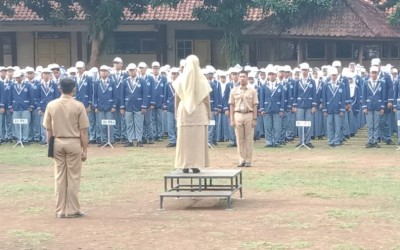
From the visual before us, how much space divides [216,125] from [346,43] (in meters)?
16.4

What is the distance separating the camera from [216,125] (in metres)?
26.4

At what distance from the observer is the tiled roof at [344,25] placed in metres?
37.9

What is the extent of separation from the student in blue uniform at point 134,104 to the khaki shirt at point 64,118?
38.7ft

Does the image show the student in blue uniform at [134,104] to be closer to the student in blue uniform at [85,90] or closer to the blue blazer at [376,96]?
the student in blue uniform at [85,90]

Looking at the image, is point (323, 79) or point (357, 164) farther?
point (323, 79)

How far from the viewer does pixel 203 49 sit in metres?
43.2

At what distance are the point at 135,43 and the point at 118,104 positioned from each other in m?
18.1

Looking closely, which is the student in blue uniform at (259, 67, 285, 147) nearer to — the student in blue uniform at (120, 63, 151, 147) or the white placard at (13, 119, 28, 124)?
the student in blue uniform at (120, 63, 151, 147)

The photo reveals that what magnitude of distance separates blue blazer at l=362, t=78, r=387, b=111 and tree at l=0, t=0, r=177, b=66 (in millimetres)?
14542

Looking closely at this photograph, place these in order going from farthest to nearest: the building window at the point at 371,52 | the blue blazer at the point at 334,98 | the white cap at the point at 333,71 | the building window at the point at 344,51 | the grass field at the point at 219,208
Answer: the building window at the point at 344,51
the building window at the point at 371,52
the white cap at the point at 333,71
the blue blazer at the point at 334,98
the grass field at the point at 219,208

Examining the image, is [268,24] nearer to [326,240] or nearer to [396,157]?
[396,157]

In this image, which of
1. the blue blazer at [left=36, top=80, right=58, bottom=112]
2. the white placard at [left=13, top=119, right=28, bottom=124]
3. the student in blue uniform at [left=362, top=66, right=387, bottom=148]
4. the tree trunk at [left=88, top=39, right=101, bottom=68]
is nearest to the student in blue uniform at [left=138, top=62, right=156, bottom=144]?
the blue blazer at [left=36, top=80, right=58, bottom=112]

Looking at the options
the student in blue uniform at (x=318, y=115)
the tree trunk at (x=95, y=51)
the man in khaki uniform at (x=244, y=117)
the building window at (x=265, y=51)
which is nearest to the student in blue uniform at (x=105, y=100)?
the student in blue uniform at (x=318, y=115)

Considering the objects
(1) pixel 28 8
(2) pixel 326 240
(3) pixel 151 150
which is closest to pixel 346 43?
(1) pixel 28 8
